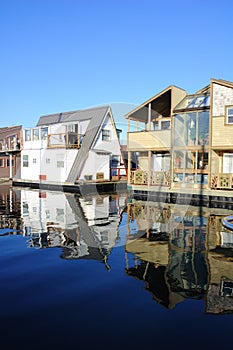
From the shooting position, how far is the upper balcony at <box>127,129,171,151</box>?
73.2ft

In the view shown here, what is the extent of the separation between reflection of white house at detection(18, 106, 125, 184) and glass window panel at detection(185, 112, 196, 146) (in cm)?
1157

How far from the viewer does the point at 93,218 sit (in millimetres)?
13703

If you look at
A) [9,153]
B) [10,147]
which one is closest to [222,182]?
[9,153]

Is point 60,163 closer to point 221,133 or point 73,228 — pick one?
point 221,133

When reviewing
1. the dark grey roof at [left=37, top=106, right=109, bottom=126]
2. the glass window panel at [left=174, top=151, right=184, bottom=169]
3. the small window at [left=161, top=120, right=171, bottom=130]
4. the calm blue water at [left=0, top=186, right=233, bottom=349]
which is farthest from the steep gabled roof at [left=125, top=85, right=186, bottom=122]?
the calm blue water at [left=0, top=186, right=233, bottom=349]

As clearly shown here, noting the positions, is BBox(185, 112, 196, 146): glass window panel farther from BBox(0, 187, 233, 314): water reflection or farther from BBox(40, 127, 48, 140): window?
BBox(40, 127, 48, 140): window

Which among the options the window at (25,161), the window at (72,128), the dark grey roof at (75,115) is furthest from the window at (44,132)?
the window at (25,161)

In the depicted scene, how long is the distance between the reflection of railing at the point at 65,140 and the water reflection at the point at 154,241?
1403cm

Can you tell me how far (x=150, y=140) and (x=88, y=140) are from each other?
9.22 m

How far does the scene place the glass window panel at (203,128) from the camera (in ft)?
67.3

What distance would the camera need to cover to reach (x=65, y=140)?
1198 inches

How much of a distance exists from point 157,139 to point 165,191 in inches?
180

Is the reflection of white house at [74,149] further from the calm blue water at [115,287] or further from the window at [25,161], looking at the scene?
the calm blue water at [115,287]

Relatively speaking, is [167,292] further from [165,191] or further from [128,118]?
[128,118]
